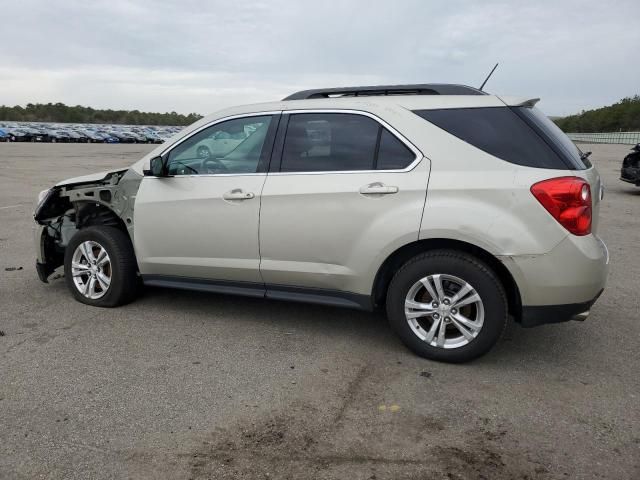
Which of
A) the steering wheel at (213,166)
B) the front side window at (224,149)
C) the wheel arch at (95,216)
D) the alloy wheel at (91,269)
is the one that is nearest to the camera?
the front side window at (224,149)

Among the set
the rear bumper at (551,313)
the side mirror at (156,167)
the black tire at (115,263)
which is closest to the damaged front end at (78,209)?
the black tire at (115,263)

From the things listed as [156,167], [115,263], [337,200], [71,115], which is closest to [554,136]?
[337,200]

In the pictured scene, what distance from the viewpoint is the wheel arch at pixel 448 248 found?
3.77 metres

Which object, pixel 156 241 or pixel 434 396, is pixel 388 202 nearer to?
pixel 434 396

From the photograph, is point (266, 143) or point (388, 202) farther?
point (266, 143)

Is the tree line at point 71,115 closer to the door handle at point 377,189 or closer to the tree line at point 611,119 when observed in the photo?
the tree line at point 611,119

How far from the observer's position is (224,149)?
15.1 ft

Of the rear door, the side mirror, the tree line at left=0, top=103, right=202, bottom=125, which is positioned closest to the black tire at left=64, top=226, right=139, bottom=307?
the side mirror

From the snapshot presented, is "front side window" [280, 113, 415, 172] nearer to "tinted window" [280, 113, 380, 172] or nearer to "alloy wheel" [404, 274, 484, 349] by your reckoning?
"tinted window" [280, 113, 380, 172]

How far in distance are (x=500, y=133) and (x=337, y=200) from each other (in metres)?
1.17

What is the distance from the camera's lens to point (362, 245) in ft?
13.0

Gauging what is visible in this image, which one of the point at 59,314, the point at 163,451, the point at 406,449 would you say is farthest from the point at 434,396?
the point at 59,314

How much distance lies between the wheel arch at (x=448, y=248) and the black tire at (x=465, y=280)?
7 cm

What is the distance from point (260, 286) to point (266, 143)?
1109 millimetres
